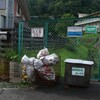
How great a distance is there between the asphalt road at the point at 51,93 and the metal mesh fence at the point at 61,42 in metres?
1.19

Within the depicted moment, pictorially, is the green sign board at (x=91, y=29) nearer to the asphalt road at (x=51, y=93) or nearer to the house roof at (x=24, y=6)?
the asphalt road at (x=51, y=93)

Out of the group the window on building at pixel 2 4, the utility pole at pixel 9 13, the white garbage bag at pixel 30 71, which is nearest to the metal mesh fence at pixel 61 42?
the white garbage bag at pixel 30 71

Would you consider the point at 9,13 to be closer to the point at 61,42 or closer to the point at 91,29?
the point at 61,42

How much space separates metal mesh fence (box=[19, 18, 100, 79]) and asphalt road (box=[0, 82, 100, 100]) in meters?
1.19

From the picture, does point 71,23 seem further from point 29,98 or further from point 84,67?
point 29,98

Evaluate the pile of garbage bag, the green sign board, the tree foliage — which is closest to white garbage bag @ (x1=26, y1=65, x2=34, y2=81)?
the pile of garbage bag

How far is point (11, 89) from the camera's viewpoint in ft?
25.1

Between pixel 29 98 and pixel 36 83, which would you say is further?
pixel 36 83

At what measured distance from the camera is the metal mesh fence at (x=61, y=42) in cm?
867

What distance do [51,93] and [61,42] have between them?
2.12 metres

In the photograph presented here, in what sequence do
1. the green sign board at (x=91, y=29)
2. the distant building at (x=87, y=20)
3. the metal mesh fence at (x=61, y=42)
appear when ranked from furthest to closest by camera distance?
the metal mesh fence at (x=61, y=42) → the distant building at (x=87, y=20) → the green sign board at (x=91, y=29)

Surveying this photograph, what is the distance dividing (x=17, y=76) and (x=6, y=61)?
1.99 feet

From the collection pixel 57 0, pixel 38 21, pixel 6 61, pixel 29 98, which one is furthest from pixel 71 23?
pixel 57 0

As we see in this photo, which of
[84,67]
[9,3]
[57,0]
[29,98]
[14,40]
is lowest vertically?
[29,98]
